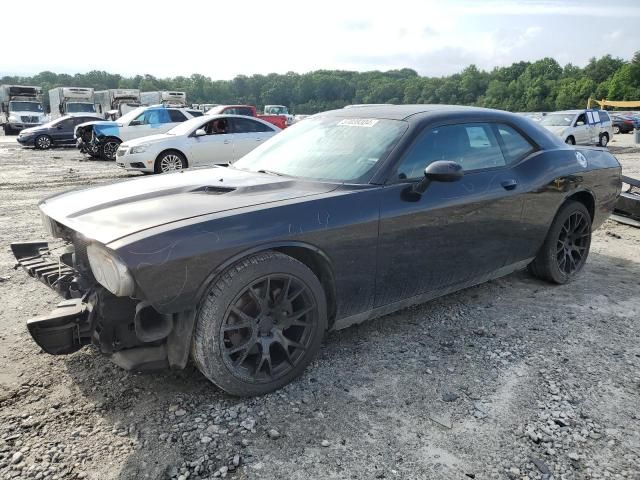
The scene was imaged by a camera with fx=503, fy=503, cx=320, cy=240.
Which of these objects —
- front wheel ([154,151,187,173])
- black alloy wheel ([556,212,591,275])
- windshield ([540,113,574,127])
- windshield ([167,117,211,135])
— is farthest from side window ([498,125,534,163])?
windshield ([540,113,574,127])

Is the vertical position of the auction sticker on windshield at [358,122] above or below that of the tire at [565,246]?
above

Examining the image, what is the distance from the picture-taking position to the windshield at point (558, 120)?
17.8 metres

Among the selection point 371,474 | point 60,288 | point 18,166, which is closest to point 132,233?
point 60,288

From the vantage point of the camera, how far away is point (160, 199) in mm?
2828

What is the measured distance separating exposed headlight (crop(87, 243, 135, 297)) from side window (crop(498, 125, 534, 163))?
296cm

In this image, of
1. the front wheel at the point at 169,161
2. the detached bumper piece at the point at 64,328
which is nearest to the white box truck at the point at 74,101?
the front wheel at the point at 169,161

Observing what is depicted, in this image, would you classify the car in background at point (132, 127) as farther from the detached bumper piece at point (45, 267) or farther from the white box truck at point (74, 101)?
the white box truck at point (74, 101)

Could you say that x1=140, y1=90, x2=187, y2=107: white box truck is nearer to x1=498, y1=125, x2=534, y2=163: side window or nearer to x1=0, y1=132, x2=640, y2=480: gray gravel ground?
x1=498, y1=125, x2=534, y2=163: side window

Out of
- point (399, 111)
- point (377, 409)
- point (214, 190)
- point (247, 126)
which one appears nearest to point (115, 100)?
point (247, 126)

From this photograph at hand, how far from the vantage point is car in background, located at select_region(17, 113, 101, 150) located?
19.9m

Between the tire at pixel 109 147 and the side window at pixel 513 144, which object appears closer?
the side window at pixel 513 144

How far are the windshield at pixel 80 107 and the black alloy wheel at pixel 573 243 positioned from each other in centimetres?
3026

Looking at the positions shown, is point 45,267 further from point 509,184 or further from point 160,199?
point 509,184

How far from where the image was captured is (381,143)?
326 centimetres
